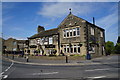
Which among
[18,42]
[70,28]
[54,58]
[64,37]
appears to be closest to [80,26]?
[70,28]

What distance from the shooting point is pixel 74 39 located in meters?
24.6

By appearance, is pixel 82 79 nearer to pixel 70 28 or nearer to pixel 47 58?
pixel 47 58

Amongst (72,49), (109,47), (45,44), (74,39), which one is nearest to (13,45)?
(45,44)

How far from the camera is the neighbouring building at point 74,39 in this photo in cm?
2350

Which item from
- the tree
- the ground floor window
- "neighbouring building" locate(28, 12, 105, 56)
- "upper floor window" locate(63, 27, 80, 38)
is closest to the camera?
"neighbouring building" locate(28, 12, 105, 56)

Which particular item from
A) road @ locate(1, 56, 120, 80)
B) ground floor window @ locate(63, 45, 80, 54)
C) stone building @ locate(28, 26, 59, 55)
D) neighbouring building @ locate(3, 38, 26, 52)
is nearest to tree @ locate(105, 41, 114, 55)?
ground floor window @ locate(63, 45, 80, 54)

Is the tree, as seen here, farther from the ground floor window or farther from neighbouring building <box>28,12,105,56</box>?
the ground floor window

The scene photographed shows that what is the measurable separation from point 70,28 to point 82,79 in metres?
19.0

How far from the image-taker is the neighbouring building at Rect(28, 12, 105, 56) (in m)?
23.5

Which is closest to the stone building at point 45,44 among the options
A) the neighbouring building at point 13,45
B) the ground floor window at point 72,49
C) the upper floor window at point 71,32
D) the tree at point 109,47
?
the upper floor window at point 71,32

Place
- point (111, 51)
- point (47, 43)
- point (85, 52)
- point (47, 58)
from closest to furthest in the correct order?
point (85, 52), point (47, 58), point (47, 43), point (111, 51)

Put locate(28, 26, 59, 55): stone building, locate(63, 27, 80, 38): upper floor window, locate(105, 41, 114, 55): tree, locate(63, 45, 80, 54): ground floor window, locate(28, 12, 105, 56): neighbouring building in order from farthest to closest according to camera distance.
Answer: locate(105, 41, 114, 55): tree → locate(28, 26, 59, 55): stone building → locate(63, 27, 80, 38): upper floor window → locate(63, 45, 80, 54): ground floor window → locate(28, 12, 105, 56): neighbouring building

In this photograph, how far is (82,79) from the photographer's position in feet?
24.3

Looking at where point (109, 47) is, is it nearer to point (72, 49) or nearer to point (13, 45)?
point (72, 49)
